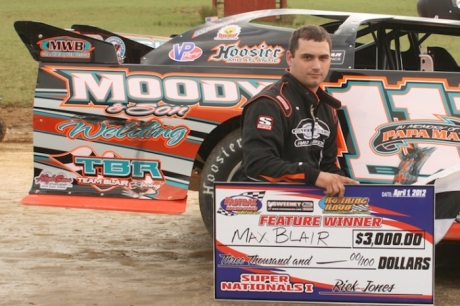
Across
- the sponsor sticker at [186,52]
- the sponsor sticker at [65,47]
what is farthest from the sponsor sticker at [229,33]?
the sponsor sticker at [65,47]

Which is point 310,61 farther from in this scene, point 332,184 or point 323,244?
point 323,244

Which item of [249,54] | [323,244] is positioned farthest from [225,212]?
[249,54]

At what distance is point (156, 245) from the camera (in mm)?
6555

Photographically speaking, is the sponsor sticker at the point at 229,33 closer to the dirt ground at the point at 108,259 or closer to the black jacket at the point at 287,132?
the dirt ground at the point at 108,259

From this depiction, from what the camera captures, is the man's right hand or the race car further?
the race car

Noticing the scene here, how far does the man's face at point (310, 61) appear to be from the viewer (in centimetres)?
413

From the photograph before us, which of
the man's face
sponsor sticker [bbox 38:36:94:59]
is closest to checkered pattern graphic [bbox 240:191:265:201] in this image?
the man's face

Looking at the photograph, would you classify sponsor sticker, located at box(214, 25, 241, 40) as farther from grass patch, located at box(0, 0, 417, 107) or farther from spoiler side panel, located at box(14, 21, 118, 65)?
grass patch, located at box(0, 0, 417, 107)

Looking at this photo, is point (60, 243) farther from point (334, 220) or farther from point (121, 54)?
point (334, 220)

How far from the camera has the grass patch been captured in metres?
25.4

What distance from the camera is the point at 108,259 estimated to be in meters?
6.08

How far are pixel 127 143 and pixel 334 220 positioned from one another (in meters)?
2.09

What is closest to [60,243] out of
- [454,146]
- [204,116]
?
[204,116]

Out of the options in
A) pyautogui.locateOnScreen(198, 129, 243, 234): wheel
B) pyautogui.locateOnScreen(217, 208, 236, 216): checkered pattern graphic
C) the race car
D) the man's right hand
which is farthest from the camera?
pyautogui.locateOnScreen(198, 129, 243, 234): wheel
